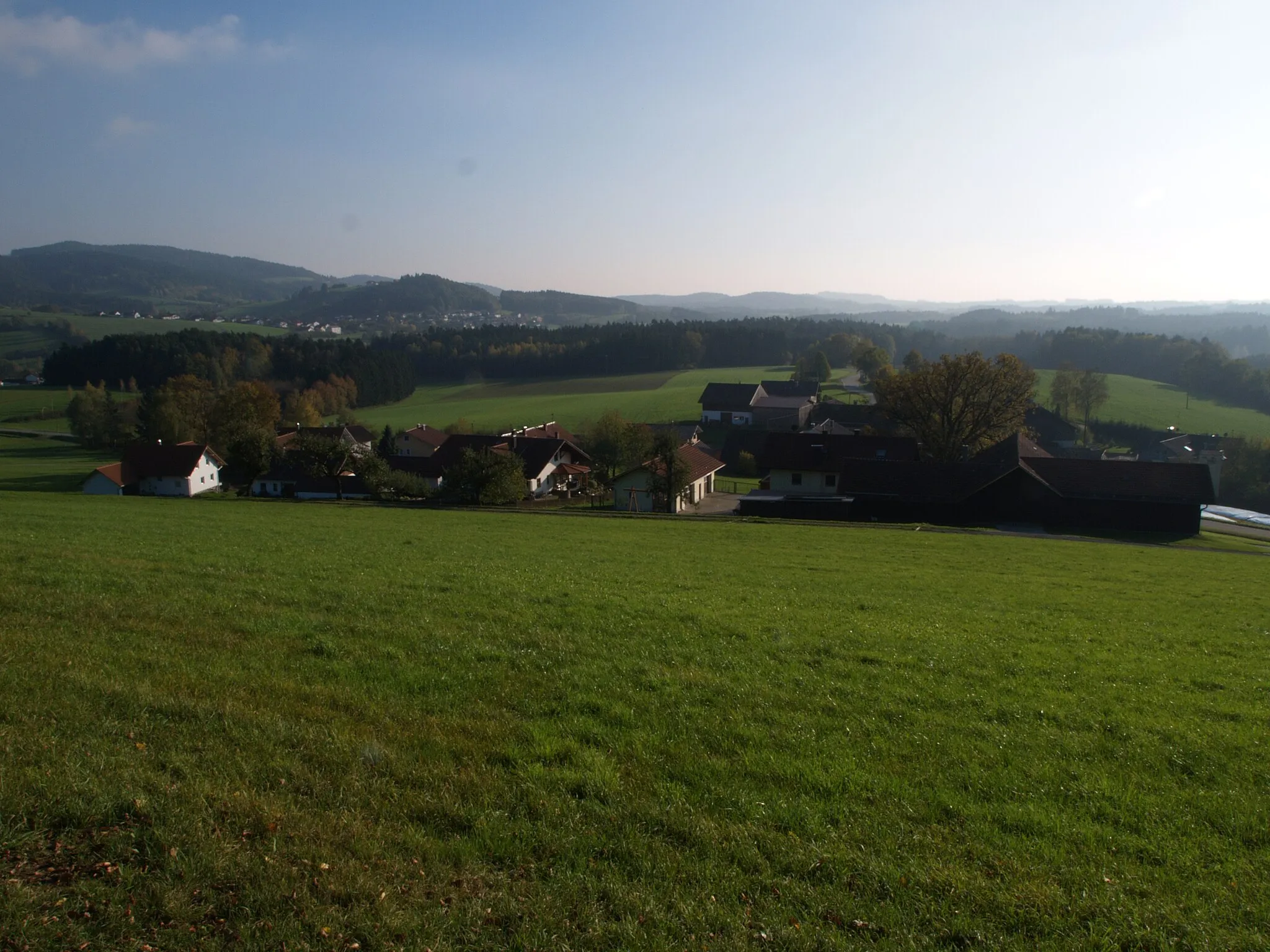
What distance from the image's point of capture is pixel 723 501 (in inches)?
2174

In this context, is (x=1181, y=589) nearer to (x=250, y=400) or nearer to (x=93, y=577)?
(x=93, y=577)

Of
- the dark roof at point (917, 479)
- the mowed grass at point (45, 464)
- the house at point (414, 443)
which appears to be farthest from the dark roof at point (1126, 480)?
the mowed grass at point (45, 464)

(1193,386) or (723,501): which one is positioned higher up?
(1193,386)

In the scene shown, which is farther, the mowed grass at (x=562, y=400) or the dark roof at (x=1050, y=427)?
the mowed grass at (x=562, y=400)

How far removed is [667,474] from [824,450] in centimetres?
1585

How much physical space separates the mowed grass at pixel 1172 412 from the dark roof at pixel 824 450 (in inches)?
2019

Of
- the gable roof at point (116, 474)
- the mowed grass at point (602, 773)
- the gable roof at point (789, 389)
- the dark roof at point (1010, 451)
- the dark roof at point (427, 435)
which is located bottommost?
the gable roof at point (116, 474)

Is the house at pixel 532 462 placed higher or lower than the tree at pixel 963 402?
lower

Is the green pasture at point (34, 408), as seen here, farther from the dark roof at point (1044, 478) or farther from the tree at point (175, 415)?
the dark roof at point (1044, 478)

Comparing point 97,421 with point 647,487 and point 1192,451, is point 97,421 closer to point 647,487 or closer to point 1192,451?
point 647,487

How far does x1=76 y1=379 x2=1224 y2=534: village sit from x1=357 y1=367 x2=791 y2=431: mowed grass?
14.9 m

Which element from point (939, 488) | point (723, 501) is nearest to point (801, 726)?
point (939, 488)

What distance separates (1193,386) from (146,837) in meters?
155

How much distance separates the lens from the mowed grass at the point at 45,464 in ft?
192
